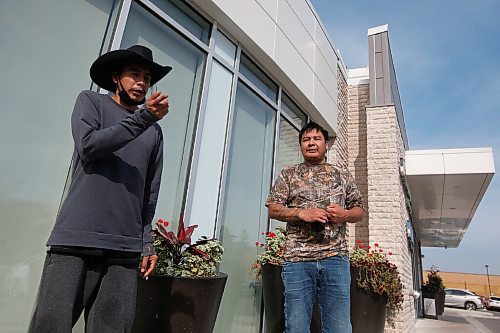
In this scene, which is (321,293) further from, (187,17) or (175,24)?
(187,17)

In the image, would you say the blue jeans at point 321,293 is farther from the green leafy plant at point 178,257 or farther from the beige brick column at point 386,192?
the beige brick column at point 386,192

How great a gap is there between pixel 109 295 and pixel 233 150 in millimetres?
2464

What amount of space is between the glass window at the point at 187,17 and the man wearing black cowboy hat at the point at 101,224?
1.68m

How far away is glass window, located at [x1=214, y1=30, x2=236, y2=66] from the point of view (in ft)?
11.6

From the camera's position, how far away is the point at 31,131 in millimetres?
1902

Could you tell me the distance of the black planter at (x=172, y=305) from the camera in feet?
6.61

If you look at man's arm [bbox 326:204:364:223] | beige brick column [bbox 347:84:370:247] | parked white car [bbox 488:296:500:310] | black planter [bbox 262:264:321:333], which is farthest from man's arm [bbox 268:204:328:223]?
parked white car [bbox 488:296:500:310]

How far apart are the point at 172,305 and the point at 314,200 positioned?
114 cm

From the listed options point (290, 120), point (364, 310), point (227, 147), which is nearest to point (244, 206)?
point (227, 147)

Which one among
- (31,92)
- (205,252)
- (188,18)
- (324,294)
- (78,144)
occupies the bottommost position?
(324,294)

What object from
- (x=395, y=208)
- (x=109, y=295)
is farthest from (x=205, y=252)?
(x=395, y=208)

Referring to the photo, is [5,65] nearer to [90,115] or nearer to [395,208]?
[90,115]

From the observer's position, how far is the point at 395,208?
602 centimetres

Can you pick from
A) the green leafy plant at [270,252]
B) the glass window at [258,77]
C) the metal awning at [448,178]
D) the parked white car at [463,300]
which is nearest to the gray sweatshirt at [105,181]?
the green leafy plant at [270,252]
